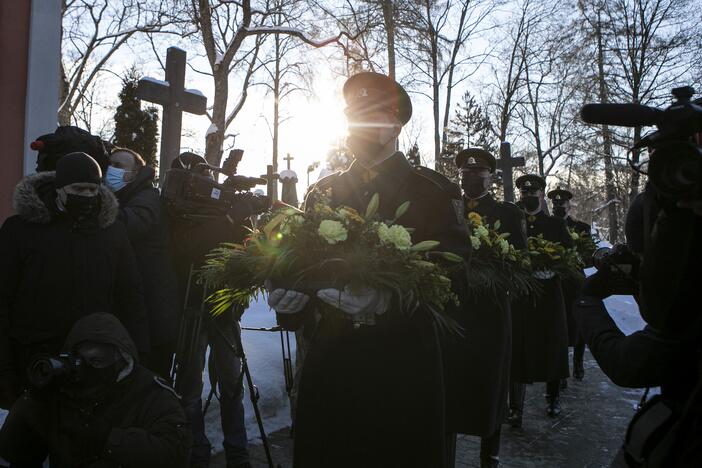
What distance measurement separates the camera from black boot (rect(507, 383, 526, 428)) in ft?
18.9

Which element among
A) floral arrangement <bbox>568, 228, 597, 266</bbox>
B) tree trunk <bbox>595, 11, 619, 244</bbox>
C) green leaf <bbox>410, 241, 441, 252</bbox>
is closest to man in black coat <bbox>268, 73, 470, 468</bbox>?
green leaf <bbox>410, 241, 441, 252</bbox>

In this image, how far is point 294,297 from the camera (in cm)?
235

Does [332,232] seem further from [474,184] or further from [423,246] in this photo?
[474,184]

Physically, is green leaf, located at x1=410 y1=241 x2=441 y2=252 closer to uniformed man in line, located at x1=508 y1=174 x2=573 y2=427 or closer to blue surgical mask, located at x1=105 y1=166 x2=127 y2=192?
blue surgical mask, located at x1=105 y1=166 x2=127 y2=192

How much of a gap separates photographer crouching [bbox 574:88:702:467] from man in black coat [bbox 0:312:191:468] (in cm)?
226

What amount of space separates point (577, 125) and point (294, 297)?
31177 mm

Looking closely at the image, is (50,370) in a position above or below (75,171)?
below

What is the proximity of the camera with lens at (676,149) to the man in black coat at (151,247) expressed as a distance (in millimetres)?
3361

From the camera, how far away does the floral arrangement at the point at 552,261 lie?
19.4 feet

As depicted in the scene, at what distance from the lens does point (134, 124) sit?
22.4 m

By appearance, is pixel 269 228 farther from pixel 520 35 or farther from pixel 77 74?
pixel 520 35

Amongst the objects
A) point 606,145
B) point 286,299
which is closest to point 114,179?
point 286,299

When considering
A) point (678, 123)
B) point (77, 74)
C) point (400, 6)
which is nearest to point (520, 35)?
point (400, 6)

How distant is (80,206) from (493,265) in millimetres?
2897
